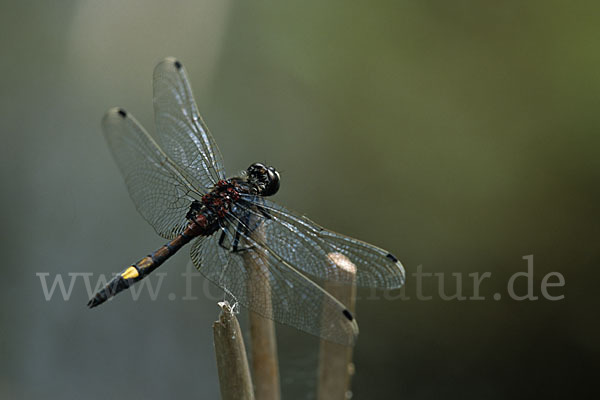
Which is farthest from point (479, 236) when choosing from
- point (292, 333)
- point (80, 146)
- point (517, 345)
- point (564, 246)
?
point (80, 146)

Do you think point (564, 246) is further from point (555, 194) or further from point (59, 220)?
point (59, 220)

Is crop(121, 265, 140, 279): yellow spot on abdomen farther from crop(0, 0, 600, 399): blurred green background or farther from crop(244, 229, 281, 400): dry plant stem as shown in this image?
crop(0, 0, 600, 399): blurred green background

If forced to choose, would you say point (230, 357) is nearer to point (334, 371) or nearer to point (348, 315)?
point (348, 315)

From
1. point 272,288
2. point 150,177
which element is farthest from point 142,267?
point 272,288

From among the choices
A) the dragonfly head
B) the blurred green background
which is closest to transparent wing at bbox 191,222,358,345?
the dragonfly head

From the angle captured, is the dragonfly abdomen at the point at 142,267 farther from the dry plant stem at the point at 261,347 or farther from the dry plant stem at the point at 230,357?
the dry plant stem at the point at 230,357

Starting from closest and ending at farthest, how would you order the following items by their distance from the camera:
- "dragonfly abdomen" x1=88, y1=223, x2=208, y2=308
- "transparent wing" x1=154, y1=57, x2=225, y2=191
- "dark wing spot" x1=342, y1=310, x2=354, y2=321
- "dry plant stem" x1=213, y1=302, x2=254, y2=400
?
"dry plant stem" x1=213, y1=302, x2=254, y2=400, "dark wing spot" x1=342, y1=310, x2=354, y2=321, "dragonfly abdomen" x1=88, y1=223, x2=208, y2=308, "transparent wing" x1=154, y1=57, x2=225, y2=191
